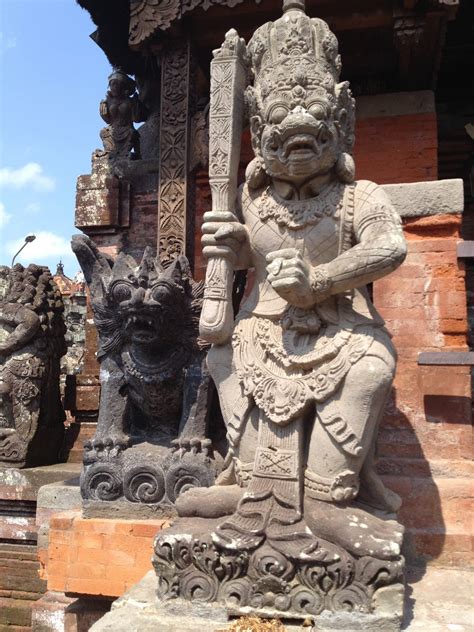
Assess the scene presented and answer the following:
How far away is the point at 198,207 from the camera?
5.65 metres

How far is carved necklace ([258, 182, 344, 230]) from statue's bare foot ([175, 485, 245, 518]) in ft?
4.16

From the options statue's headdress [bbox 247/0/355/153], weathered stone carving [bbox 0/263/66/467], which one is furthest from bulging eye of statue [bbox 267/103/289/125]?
weathered stone carving [bbox 0/263/66/467]

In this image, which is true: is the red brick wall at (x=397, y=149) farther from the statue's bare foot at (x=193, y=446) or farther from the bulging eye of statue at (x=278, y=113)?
the statue's bare foot at (x=193, y=446)

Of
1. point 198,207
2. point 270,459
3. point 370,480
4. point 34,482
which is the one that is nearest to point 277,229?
point 270,459

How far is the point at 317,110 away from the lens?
8.70 feet

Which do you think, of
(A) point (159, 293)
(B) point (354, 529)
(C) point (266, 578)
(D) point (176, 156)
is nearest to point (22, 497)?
(A) point (159, 293)

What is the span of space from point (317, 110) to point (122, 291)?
1.55 meters

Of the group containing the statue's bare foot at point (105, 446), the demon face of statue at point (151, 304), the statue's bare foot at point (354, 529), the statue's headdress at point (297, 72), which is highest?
the statue's headdress at point (297, 72)

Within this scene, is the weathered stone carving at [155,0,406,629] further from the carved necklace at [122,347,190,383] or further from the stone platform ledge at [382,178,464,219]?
the stone platform ledge at [382,178,464,219]

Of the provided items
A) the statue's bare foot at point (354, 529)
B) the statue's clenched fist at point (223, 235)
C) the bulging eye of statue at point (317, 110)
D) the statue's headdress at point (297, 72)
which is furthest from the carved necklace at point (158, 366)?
the bulging eye of statue at point (317, 110)

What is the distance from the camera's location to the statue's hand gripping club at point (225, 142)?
2.86m

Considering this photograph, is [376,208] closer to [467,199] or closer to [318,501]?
[318,501]

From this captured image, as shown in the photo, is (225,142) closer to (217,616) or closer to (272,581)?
(272,581)

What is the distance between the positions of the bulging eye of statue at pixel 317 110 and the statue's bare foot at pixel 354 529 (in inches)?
66.8
